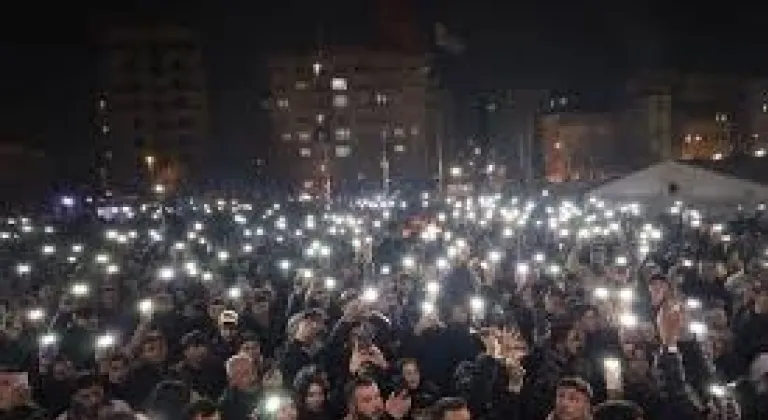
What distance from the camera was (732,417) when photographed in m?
7.76

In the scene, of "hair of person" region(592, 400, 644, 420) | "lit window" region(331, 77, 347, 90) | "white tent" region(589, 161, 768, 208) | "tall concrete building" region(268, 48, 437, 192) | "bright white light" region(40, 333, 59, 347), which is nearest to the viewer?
"hair of person" region(592, 400, 644, 420)

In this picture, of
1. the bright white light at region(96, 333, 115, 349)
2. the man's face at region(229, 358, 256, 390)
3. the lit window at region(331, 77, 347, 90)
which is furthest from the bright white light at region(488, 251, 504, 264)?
the lit window at region(331, 77, 347, 90)

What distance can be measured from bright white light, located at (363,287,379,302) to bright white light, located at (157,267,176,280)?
3.96 m

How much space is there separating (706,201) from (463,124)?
7963 cm

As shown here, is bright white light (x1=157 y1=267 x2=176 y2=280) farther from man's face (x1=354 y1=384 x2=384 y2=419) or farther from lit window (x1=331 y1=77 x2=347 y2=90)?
lit window (x1=331 y1=77 x2=347 y2=90)

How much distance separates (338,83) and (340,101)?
1.74m

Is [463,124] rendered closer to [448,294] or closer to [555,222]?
[555,222]

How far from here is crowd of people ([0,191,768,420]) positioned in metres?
8.09

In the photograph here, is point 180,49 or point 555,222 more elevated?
point 180,49

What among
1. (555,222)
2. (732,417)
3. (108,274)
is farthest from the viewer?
(555,222)

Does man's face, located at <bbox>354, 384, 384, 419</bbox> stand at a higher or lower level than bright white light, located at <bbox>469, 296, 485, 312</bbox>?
higher

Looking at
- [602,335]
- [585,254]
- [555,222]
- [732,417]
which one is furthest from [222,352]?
[555,222]

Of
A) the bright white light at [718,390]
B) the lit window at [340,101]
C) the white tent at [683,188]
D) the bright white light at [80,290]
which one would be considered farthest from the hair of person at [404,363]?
the lit window at [340,101]

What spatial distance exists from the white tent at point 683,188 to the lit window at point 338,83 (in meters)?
67.3
